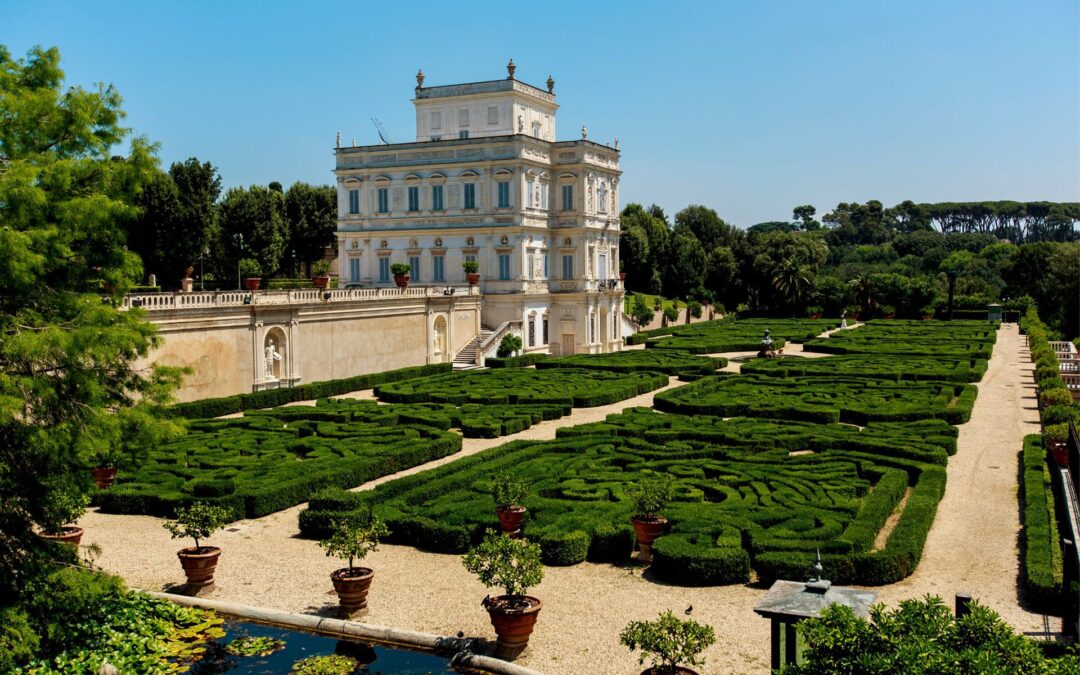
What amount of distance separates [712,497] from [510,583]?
7.98 m

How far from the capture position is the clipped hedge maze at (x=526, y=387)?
112 feet

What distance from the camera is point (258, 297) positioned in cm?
3612

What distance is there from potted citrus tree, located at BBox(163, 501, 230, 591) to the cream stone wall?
12.9 meters

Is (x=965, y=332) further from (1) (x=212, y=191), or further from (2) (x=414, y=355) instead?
(1) (x=212, y=191)

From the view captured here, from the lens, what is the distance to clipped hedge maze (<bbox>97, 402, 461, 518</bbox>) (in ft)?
66.7

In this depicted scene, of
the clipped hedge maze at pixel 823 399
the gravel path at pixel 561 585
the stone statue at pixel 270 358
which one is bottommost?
the gravel path at pixel 561 585

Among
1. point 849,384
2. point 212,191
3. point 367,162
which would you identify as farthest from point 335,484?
point 212,191

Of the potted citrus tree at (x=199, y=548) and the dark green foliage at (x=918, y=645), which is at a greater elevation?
the dark green foliage at (x=918, y=645)

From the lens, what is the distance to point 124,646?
12883 millimetres

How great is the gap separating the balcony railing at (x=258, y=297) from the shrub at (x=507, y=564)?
15.8m

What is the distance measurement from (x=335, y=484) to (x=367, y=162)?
3632 centimetres

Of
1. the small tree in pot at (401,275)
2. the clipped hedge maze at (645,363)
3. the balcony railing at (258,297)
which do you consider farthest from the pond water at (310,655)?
A: the small tree in pot at (401,275)

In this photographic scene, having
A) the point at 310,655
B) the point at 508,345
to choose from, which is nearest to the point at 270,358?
the point at 508,345

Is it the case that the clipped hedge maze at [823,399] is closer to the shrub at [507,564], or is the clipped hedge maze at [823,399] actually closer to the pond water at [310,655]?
the shrub at [507,564]
